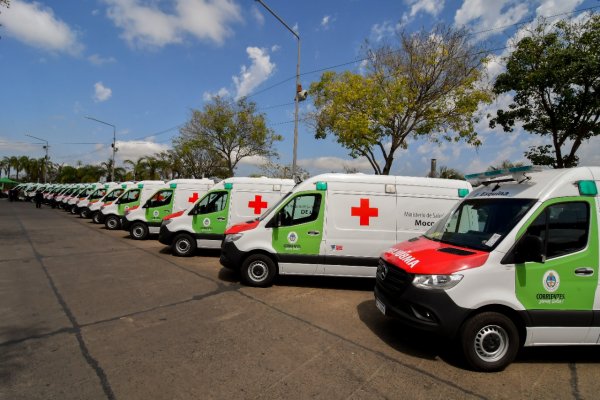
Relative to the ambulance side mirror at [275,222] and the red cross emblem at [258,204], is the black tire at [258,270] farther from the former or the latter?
the red cross emblem at [258,204]

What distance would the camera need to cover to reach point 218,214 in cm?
991

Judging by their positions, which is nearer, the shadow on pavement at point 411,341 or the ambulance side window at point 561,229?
the ambulance side window at point 561,229

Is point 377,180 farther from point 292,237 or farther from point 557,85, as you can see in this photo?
point 557,85

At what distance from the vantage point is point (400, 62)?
587 inches

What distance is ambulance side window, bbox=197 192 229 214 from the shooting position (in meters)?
9.95

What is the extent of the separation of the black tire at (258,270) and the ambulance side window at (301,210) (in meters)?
0.81

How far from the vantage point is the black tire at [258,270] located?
22.8ft

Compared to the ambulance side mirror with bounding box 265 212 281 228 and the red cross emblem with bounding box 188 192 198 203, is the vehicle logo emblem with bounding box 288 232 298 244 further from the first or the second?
the red cross emblem with bounding box 188 192 198 203

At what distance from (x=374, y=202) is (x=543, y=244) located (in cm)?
345

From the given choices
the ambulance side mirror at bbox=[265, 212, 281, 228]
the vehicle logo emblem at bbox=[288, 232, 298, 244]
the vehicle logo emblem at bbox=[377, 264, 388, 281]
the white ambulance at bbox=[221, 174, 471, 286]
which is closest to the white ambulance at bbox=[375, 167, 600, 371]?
the vehicle logo emblem at bbox=[377, 264, 388, 281]

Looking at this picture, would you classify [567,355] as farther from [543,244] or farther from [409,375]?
[409,375]

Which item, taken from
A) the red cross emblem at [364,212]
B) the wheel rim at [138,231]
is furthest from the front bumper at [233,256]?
the wheel rim at [138,231]

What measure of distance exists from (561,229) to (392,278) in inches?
76.7

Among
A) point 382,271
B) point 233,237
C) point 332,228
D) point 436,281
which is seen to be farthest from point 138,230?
point 436,281
